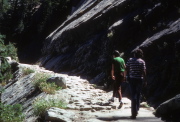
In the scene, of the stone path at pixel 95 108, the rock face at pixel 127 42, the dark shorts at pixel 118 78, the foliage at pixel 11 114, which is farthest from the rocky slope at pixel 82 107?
the rock face at pixel 127 42

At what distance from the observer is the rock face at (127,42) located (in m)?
11.1

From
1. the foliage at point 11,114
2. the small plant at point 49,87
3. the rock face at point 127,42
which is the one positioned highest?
the rock face at point 127,42

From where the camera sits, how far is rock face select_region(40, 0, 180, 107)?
36.3 feet

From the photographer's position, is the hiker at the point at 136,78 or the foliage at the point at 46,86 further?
the foliage at the point at 46,86

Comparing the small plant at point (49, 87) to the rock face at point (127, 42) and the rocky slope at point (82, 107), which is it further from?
the rock face at point (127, 42)

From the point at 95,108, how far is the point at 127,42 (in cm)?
658

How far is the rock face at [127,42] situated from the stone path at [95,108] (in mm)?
1520

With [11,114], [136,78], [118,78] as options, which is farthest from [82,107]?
[11,114]

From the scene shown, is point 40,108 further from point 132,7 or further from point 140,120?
point 132,7

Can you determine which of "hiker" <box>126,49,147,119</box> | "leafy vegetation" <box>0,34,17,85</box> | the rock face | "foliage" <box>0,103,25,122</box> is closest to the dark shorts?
"hiker" <box>126,49,147,119</box>

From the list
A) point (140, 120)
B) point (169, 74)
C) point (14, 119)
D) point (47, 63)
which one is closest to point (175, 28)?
point (169, 74)

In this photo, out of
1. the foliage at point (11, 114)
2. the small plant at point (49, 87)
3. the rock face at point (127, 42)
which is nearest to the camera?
the foliage at point (11, 114)

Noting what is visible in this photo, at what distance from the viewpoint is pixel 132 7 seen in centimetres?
1792

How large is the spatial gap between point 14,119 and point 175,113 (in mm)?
5907
